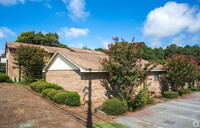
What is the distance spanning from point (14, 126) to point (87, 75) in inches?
230

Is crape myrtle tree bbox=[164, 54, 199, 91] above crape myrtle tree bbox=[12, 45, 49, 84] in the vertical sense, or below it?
below

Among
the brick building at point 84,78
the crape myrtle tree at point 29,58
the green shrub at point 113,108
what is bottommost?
the green shrub at point 113,108

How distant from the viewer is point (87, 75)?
33.9 feet

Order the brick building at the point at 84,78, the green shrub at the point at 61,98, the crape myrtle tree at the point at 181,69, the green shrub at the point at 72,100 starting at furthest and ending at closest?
the crape myrtle tree at the point at 181,69, the brick building at the point at 84,78, the green shrub at the point at 61,98, the green shrub at the point at 72,100

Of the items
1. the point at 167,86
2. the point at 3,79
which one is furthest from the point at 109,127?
the point at 3,79

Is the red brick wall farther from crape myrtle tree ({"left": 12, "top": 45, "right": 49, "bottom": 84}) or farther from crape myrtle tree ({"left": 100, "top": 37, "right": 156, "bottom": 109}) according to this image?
crape myrtle tree ({"left": 12, "top": 45, "right": 49, "bottom": 84})

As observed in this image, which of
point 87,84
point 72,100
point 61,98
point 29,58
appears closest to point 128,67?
point 87,84

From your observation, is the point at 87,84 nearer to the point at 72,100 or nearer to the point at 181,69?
the point at 72,100

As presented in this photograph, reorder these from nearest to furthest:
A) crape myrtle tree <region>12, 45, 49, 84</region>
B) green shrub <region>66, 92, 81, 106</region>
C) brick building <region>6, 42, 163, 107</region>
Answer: green shrub <region>66, 92, 81, 106</region> < brick building <region>6, 42, 163, 107</region> < crape myrtle tree <region>12, 45, 49, 84</region>

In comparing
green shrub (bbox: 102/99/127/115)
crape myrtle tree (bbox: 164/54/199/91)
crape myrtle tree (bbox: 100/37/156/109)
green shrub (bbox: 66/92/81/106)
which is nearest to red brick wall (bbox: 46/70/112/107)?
green shrub (bbox: 66/92/81/106)

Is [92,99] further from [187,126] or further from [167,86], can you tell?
[167,86]

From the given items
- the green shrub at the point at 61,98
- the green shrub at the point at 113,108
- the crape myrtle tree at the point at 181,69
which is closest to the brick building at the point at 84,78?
the green shrub at the point at 61,98

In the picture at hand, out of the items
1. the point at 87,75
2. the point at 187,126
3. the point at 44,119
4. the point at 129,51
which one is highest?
the point at 129,51

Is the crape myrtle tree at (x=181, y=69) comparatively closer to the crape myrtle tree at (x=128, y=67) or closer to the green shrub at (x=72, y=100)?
the crape myrtle tree at (x=128, y=67)
